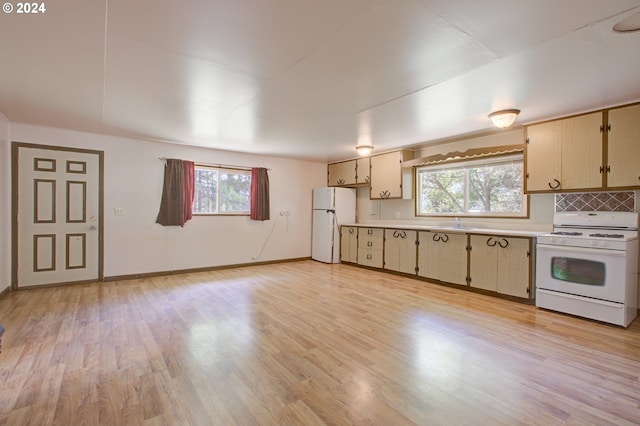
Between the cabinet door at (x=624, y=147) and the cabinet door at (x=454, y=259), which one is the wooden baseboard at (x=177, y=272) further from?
the cabinet door at (x=624, y=147)

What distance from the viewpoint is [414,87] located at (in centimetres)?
277

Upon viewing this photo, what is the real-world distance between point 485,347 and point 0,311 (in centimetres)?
511

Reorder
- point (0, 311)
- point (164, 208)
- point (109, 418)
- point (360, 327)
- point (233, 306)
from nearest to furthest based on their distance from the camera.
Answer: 1. point (109, 418)
2. point (360, 327)
3. point (0, 311)
4. point (233, 306)
5. point (164, 208)

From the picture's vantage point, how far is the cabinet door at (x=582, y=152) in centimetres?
330

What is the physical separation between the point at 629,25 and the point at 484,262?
2.96 meters

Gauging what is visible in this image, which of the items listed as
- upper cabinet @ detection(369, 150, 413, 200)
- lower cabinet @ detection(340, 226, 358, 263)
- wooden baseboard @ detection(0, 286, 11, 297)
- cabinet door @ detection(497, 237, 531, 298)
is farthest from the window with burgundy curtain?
cabinet door @ detection(497, 237, 531, 298)

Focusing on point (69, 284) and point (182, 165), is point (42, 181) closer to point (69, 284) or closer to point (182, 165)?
point (69, 284)

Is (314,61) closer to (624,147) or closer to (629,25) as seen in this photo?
(629,25)

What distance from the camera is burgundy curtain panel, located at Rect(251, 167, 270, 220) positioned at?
19.9 ft

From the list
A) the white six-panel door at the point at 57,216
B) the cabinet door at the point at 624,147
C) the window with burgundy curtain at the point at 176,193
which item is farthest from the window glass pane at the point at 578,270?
the white six-panel door at the point at 57,216

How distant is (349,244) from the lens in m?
6.35

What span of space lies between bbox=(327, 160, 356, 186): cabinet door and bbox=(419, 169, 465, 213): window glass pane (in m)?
1.52

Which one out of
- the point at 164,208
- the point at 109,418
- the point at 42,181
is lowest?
the point at 109,418

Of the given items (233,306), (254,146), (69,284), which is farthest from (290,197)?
(69,284)
